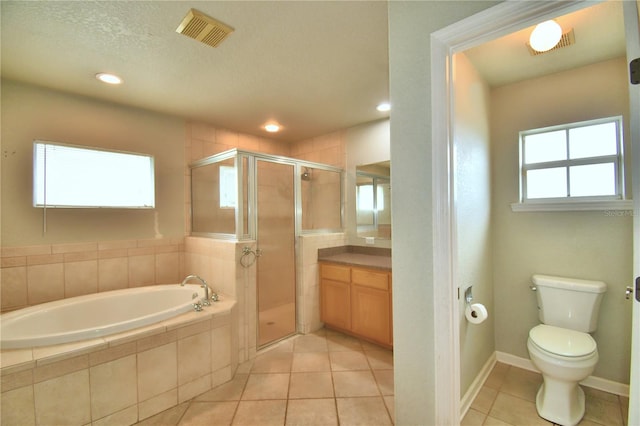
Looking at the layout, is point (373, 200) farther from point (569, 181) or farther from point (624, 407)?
point (624, 407)

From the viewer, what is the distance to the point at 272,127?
3266 millimetres

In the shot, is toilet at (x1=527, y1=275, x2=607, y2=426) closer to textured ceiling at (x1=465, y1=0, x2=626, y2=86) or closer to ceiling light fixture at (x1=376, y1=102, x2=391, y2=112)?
textured ceiling at (x1=465, y1=0, x2=626, y2=86)

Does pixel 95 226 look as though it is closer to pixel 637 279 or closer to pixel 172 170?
pixel 172 170

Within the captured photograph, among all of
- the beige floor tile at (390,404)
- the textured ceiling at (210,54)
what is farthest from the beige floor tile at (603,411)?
the textured ceiling at (210,54)

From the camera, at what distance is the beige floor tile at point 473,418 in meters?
1.64

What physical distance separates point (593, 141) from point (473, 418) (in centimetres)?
216

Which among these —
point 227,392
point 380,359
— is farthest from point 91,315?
point 380,359

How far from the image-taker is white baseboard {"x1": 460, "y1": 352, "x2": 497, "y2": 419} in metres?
1.71

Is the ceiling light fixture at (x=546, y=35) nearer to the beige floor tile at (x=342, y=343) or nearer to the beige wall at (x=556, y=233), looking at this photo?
the beige wall at (x=556, y=233)

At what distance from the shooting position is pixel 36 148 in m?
2.17

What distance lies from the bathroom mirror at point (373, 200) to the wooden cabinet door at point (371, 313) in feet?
2.42

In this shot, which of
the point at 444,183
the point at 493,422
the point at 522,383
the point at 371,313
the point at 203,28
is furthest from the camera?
the point at 371,313

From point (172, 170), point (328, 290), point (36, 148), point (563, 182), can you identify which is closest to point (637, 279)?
point (563, 182)

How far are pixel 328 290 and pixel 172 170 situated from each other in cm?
218
